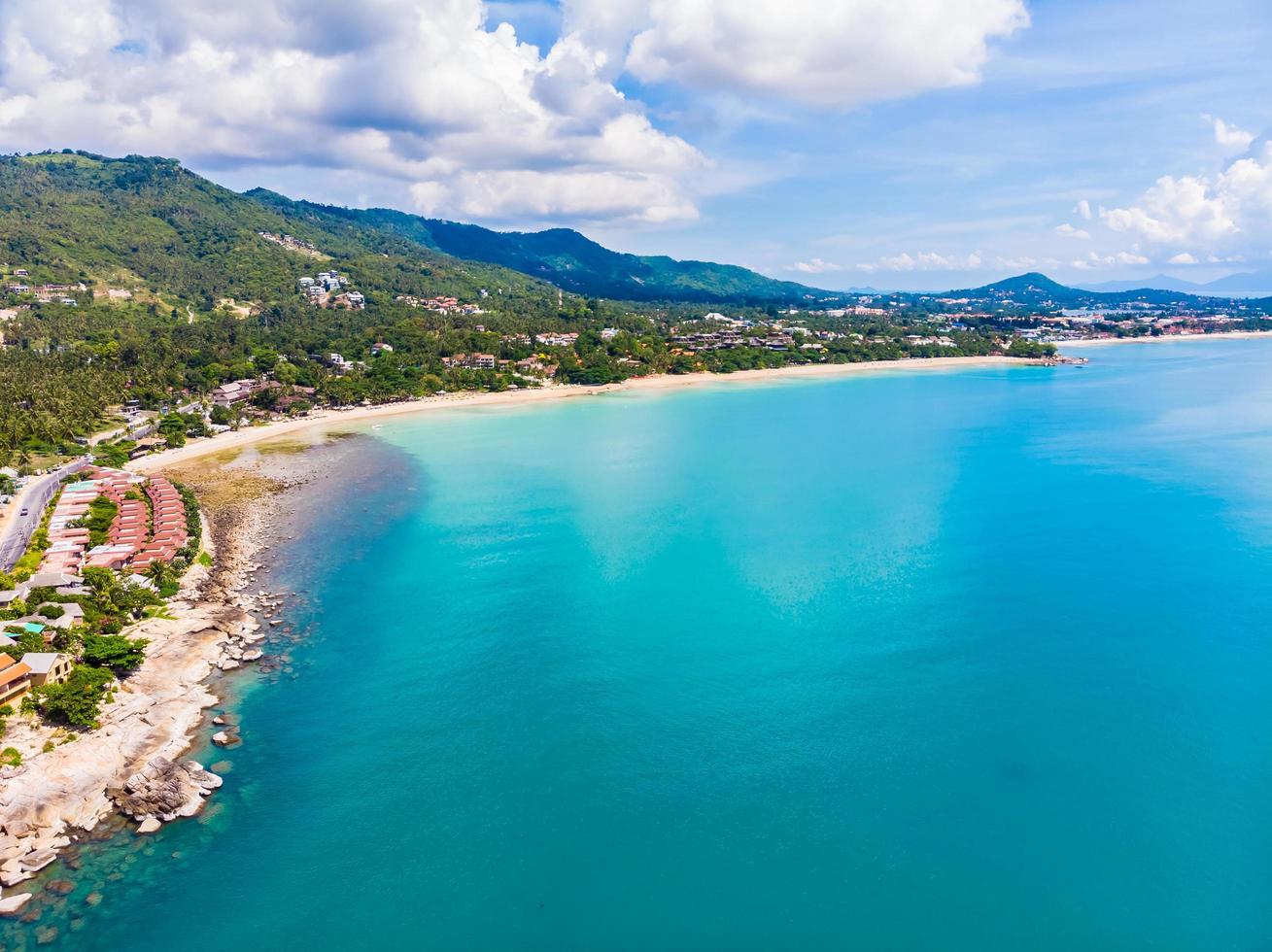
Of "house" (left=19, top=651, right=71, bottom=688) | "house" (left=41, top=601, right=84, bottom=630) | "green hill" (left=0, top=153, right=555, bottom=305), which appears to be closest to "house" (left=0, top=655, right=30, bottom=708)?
"house" (left=19, top=651, right=71, bottom=688)

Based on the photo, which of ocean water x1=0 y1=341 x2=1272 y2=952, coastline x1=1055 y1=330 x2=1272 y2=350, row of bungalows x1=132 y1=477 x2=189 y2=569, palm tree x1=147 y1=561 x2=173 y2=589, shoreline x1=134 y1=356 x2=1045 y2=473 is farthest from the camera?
coastline x1=1055 y1=330 x2=1272 y2=350

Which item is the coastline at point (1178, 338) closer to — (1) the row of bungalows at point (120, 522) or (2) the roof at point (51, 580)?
(1) the row of bungalows at point (120, 522)

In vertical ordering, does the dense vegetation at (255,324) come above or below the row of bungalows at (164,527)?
above

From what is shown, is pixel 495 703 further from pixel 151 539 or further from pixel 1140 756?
pixel 151 539

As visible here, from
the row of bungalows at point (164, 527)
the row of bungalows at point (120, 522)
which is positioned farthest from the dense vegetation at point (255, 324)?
the row of bungalows at point (164, 527)

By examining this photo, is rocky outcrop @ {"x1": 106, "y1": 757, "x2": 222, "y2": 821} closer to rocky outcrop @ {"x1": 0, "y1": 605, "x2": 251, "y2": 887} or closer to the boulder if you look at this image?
rocky outcrop @ {"x1": 0, "y1": 605, "x2": 251, "y2": 887}

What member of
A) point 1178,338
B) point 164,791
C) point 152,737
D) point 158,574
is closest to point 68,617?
point 158,574

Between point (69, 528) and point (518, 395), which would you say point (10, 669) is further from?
point (518, 395)
